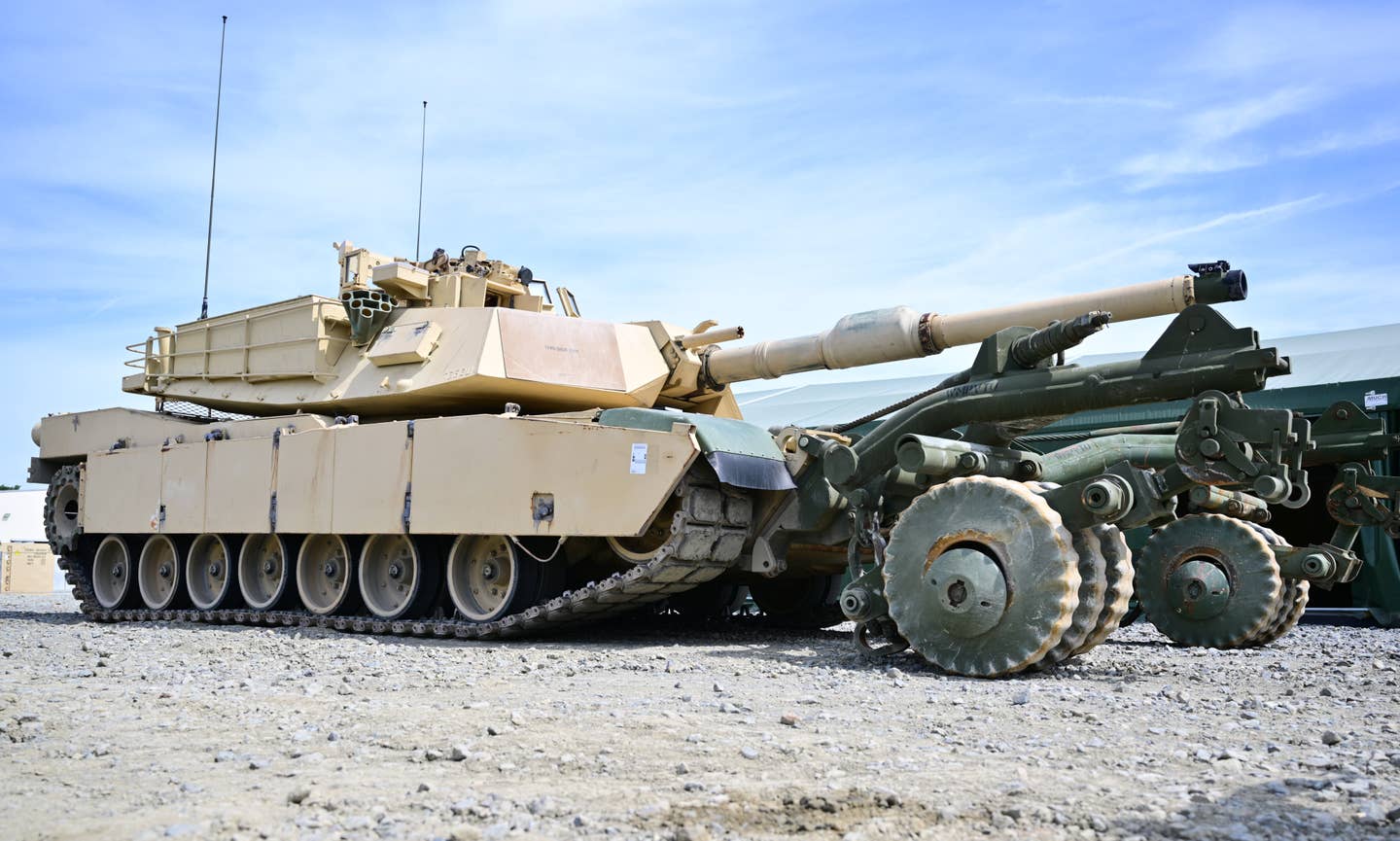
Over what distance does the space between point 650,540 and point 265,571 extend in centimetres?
474

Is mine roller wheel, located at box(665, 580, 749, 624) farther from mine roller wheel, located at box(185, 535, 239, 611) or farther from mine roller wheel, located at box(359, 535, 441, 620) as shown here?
mine roller wheel, located at box(185, 535, 239, 611)

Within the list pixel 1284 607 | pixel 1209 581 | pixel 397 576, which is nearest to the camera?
pixel 1209 581

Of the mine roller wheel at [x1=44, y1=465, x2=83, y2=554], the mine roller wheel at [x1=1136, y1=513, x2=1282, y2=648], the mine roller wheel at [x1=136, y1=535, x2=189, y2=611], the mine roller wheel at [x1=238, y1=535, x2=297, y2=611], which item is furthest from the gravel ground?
the mine roller wheel at [x1=44, y1=465, x2=83, y2=554]

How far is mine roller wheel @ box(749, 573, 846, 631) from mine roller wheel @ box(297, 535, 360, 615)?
3.90m

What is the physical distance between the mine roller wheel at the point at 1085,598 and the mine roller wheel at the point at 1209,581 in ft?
8.48

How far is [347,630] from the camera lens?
11164 millimetres

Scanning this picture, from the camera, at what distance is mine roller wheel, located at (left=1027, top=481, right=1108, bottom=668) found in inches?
293

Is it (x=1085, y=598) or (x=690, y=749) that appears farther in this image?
(x=1085, y=598)

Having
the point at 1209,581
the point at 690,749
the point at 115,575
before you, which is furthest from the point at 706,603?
the point at 690,749

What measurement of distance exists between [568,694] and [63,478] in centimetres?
1091

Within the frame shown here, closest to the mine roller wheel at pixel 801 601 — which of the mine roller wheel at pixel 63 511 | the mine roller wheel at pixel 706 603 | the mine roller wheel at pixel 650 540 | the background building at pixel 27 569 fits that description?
the mine roller wheel at pixel 706 603

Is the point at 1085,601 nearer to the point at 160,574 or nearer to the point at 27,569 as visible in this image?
the point at 160,574

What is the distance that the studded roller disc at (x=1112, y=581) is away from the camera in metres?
7.75

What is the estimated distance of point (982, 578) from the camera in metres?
7.36
